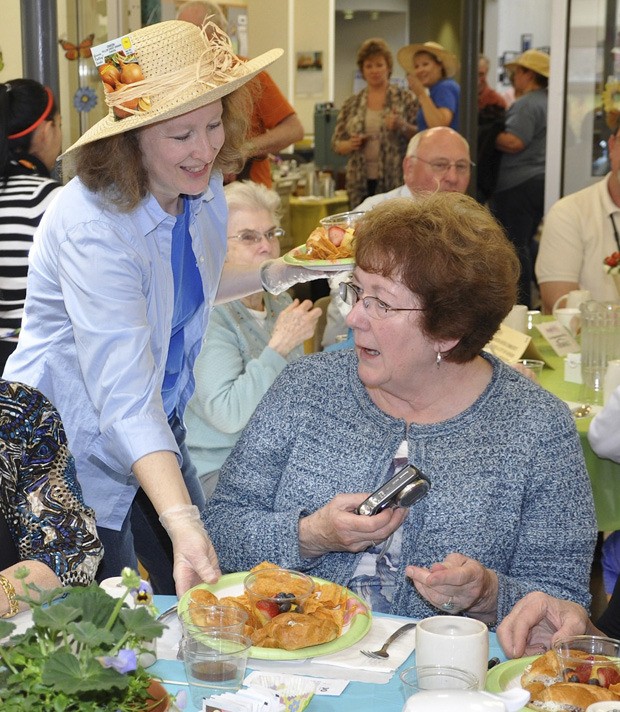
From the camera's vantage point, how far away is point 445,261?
7.05ft

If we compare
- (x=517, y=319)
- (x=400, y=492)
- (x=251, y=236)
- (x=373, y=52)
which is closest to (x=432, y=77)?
(x=373, y=52)

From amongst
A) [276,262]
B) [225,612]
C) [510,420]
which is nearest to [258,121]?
[276,262]

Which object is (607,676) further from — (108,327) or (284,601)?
(108,327)

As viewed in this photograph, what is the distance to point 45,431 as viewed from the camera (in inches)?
79.3

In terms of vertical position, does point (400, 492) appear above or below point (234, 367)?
above

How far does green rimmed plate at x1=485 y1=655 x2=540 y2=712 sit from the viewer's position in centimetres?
159

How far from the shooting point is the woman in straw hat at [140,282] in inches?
80.4

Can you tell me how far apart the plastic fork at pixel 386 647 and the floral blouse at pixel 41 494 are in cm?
56

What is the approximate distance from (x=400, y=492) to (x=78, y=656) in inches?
35.2

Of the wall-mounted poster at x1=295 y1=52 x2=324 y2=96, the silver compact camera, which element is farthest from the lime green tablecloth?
the wall-mounted poster at x1=295 y1=52 x2=324 y2=96

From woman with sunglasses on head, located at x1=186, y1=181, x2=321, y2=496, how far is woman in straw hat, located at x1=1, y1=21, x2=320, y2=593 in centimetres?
51

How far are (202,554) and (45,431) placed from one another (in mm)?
399

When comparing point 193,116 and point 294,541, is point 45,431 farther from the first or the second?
point 193,116

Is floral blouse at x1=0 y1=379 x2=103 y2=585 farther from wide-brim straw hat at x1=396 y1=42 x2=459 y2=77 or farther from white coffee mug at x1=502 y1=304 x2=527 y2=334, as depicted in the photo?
wide-brim straw hat at x1=396 y1=42 x2=459 y2=77
